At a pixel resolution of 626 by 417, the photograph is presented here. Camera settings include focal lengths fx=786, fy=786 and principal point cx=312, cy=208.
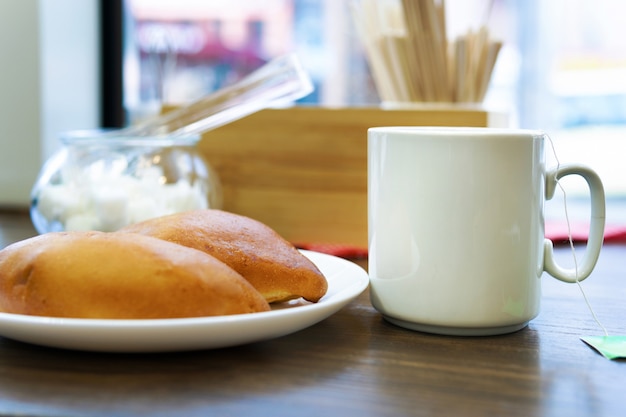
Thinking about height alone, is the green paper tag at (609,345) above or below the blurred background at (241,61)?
below

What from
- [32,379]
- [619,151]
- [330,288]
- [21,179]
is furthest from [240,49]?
[32,379]

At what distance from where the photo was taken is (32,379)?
35cm

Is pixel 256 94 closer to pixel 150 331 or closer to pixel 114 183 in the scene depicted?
pixel 114 183

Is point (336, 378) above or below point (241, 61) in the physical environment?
below

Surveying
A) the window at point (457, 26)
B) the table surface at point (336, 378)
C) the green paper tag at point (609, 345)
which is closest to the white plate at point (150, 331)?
the table surface at point (336, 378)

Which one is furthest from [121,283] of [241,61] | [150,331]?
[241,61]

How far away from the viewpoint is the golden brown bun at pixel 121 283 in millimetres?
380

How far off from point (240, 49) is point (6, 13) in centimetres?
96

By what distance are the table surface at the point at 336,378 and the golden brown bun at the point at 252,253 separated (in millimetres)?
30

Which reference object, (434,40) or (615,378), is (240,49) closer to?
(434,40)

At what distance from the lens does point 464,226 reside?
1.43 feet

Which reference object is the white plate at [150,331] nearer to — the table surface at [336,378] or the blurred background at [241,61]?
the table surface at [336,378]

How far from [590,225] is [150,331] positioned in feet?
0.89

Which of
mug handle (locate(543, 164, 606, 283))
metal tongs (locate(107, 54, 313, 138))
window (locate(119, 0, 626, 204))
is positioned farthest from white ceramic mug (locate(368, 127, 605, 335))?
window (locate(119, 0, 626, 204))
